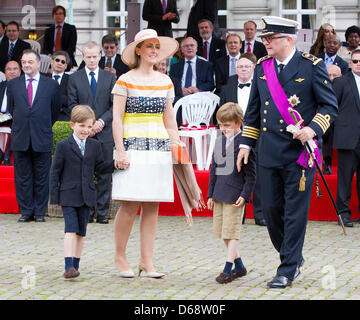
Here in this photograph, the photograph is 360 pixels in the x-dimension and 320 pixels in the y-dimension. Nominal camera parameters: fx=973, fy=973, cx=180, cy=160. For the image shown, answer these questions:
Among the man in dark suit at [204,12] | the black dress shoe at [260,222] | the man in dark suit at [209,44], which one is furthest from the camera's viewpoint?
the man in dark suit at [204,12]

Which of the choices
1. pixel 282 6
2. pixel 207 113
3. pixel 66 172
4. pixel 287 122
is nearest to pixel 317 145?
pixel 287 122

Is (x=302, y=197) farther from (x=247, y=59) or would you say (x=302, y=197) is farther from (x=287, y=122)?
(x=247, y=59)

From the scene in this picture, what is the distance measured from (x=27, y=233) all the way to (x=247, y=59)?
330 centimetres

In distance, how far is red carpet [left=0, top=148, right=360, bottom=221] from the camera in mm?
11688

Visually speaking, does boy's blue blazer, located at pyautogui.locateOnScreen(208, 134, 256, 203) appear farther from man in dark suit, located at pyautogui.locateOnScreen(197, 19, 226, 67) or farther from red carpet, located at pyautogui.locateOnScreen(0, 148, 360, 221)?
man in dark suit, located at pyautogui.locateOnScreen(197, 19, 226, 67)

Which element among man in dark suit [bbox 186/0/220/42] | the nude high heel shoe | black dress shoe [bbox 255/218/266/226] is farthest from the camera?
man in dark suit [bbox 186/0/220/42]

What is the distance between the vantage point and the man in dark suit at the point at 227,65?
44.7ft

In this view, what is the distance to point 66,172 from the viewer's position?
7.91 meters

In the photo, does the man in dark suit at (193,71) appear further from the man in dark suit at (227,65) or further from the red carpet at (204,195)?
the red carpet at (204,195)

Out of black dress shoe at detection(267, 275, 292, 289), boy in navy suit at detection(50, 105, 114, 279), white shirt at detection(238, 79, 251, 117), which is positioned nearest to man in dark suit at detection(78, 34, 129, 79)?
white shirt at detection(238, 79, 251, 117)

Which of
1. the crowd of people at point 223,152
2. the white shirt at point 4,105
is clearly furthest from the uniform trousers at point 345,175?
the white shirt at point 4,105

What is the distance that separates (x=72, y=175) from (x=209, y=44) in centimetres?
731

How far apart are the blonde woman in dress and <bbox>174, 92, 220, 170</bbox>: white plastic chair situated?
4790mm

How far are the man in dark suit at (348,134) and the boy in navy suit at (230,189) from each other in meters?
3.81
